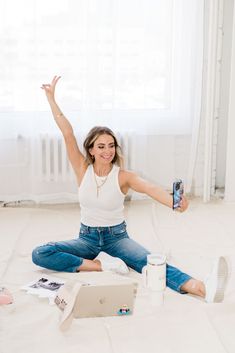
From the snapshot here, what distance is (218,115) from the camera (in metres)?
Answer: 3.74

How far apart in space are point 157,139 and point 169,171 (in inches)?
9.7

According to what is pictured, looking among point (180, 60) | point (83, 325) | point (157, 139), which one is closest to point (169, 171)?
point (157, 139)

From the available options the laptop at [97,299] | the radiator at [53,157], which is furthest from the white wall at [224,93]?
the laptop at [97,299]

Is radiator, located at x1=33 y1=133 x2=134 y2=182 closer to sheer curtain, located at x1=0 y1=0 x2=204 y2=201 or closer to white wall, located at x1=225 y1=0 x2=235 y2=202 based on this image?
sheer curtain, located at x1=0 y1=0 x2=204 y2=201

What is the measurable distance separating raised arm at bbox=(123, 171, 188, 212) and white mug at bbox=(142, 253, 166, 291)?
235 millimetres

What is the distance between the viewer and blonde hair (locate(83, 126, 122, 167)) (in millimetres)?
2520

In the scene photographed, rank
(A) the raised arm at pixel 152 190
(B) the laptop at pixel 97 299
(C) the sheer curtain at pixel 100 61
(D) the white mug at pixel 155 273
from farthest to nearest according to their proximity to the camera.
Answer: (C) the sheer curtain at pixel 100 61 → (A) the raised arm at pixel 152 190 → (D) the white mug at pixel 155 273 → (B) the laptop at pixel 97 299

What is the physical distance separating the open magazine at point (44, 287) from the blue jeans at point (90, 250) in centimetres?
9

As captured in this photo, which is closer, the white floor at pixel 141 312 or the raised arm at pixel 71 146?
the white floor at pixel 141 312

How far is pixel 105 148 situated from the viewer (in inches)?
98.8

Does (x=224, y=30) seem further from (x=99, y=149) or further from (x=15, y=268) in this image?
(x=15, y=268)

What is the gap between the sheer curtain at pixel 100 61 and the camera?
340 cm

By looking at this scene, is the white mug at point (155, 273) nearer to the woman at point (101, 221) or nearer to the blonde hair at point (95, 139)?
the woman at point (101, 221)

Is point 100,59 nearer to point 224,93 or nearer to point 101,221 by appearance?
point 224,93
